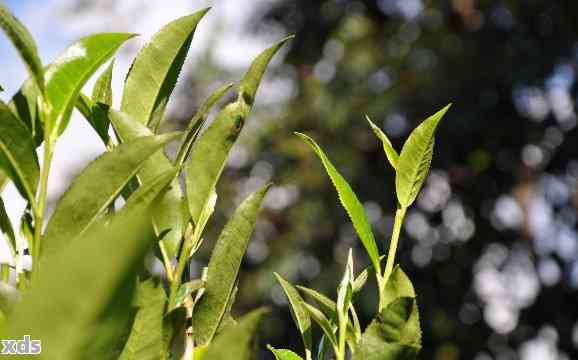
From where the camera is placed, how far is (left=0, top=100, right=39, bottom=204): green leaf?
336 mm

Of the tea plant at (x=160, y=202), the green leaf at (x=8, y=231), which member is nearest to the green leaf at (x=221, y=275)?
the tea plant at (x=160, y=202)

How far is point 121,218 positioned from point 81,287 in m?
0.05

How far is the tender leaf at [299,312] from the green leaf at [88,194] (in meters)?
→ 0.12

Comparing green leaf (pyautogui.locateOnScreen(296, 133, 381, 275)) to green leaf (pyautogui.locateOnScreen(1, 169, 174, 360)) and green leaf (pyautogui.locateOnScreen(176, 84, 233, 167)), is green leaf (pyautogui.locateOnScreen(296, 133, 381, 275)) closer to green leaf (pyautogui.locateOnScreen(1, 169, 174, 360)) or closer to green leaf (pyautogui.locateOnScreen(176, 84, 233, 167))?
green leaf (pyautogui.locateOnScreen(176, 84, 233, 167))

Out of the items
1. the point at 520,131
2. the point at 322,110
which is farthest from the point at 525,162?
the point at 322,110

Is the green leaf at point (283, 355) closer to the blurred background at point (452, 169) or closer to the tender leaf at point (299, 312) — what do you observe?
the tender leaf at point (299, 312)

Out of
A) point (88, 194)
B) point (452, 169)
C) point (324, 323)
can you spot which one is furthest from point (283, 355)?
point (452, 169)

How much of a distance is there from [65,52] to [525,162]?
5.91 meters

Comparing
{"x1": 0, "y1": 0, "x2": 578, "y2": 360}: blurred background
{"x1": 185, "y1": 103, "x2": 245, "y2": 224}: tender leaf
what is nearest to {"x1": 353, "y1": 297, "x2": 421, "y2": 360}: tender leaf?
{"x1": 185, "y1": 103, "x2": 245, "y2": 224}: tender leaf

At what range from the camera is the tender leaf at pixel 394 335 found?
0.32 m

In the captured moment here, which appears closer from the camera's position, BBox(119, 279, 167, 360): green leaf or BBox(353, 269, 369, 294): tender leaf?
BBox(119, 279, 167, 360): green leaf

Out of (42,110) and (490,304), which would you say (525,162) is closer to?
(490,304)

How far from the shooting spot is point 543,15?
5762 millimetres

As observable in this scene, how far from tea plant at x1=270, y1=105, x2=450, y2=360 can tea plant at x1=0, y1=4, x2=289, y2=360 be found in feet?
0.14
